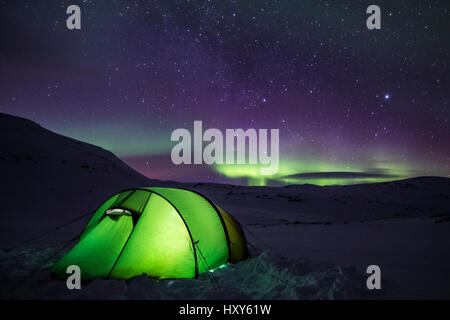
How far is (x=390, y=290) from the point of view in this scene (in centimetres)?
392

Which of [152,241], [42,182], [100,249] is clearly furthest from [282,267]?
[42,182]

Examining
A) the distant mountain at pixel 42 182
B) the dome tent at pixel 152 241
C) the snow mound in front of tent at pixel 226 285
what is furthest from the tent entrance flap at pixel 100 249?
the distant mountain at pixel 42 182

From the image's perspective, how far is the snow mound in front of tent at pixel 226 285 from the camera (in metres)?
3.86

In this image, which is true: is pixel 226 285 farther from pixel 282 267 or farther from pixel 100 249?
pixel 100 249

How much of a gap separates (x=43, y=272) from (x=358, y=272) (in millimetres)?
6039

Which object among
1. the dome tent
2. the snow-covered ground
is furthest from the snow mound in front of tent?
the dome tent

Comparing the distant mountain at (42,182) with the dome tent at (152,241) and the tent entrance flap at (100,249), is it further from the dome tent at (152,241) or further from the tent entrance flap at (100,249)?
the dome tent at (152,241)

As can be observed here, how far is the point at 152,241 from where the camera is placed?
479cm

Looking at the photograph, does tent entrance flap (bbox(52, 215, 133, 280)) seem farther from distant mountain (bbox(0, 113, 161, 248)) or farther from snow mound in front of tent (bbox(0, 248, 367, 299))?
distant mountain (bbox(0, 113, 161, 248))

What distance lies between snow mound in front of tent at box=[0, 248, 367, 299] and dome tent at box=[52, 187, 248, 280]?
270mm

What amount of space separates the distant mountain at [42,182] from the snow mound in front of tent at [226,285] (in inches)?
215

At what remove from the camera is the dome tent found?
4609mm
